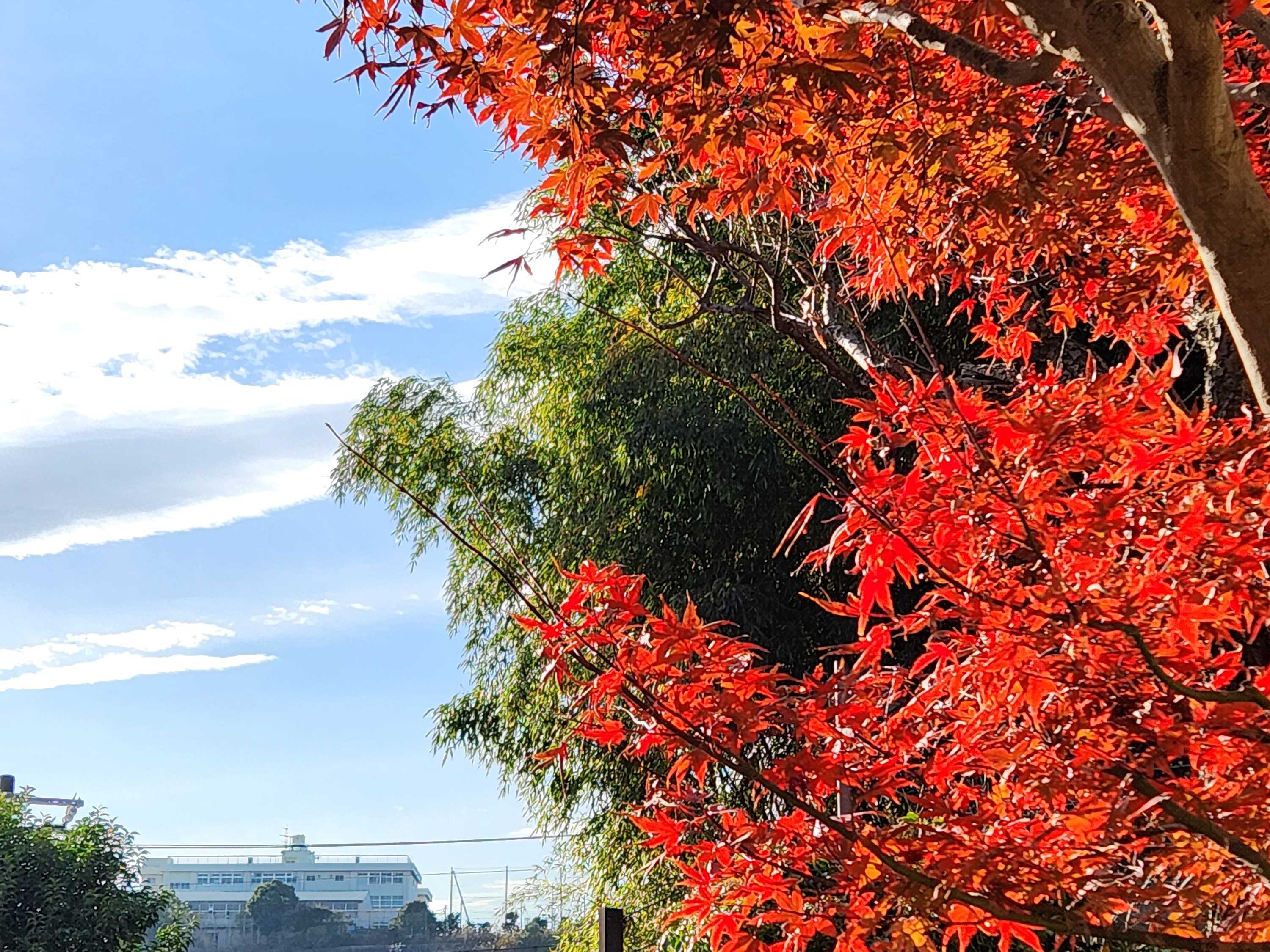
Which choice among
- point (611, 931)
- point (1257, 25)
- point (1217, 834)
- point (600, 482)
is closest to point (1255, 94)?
point (1257, 25)

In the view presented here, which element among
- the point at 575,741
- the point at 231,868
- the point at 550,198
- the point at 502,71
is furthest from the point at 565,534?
the point at 231,868

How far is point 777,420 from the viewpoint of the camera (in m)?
5.66

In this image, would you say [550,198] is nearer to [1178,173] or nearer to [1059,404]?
[1059,404]

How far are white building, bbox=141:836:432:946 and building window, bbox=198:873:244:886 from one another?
1 cm

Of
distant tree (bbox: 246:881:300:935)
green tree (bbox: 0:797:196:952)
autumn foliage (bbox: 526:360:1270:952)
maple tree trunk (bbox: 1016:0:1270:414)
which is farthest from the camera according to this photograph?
distant tree (bbox: 246:881:300:935)

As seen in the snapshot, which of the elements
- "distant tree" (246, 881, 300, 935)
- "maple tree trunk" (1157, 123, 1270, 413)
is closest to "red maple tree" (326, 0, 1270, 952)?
"maple tree trunk" (1157, 123, 1270, 413)

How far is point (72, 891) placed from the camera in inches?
286

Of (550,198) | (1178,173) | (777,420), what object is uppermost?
(777,420)

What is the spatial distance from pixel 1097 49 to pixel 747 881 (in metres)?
1.25

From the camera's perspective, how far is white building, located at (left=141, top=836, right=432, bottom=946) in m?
13.4

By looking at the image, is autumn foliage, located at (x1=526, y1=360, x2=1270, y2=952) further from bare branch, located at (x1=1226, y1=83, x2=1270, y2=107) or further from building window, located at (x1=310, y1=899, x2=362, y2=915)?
building window, located at (x1=310, y1=899, x2=362, y2=915)

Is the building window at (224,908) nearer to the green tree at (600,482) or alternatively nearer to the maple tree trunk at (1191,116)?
the green tree at (600,482)

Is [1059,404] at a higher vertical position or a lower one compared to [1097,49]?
lower

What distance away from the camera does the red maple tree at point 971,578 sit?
4.71ft
